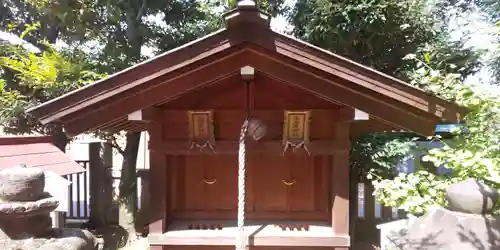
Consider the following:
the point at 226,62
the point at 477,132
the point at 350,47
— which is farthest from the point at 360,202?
the point at 226,62

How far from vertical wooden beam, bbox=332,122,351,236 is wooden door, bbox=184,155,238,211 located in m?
1.15

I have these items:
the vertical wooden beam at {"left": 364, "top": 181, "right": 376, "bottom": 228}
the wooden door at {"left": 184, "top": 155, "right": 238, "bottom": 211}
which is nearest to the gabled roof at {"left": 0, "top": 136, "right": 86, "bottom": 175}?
the wooden door at {"left": 184, "top": 155, "right": 238, "bottom": 211}

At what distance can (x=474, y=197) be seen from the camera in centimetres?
285

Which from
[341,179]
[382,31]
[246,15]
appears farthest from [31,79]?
[382,31]

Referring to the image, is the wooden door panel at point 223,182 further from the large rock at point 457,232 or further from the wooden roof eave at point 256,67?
the large rock at point 457,232

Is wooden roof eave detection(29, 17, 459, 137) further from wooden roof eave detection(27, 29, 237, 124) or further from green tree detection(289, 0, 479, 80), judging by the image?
green tree detection(289, 0, 479, 80)

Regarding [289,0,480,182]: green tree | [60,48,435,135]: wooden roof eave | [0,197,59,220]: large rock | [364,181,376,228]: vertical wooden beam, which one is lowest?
[364,181,376,228]: vertical wooden beam

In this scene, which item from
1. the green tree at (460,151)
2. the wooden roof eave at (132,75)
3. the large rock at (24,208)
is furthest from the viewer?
the green tree at (460,151)

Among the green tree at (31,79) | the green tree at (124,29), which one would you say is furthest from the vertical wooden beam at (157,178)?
the green tree at (124,29)

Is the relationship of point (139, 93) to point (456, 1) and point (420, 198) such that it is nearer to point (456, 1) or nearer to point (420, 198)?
point (420, 198)

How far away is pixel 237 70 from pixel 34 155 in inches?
143

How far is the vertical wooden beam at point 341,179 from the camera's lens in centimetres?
343

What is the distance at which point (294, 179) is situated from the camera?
389cm

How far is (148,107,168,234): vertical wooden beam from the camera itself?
11.4 ft
